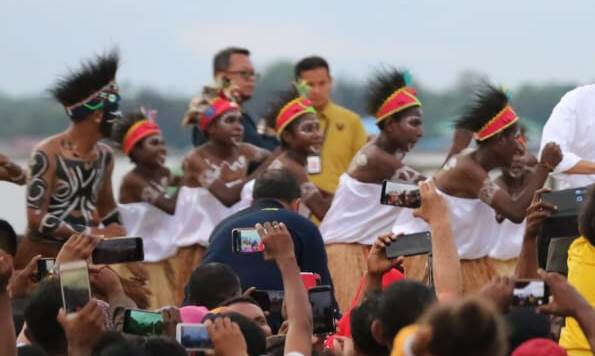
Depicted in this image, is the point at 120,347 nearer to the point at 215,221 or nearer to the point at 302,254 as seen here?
the point at 302,254

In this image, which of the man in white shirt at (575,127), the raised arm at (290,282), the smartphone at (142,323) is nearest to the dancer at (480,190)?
the man in white shirt at (575,127)

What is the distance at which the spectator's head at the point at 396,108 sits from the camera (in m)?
11.7

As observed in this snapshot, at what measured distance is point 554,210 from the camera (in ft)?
25.6

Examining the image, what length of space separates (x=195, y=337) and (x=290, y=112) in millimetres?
6609

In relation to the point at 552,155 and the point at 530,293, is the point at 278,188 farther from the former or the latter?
the point at 530,293

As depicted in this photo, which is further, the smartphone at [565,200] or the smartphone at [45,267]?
the smartphone at [565,200]

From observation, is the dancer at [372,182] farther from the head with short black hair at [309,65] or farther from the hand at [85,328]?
the hand at [85,328]

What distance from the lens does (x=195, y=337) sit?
595 centimetres

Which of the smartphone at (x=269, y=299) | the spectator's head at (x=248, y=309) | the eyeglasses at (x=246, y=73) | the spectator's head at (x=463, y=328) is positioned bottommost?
the smartphone at (x=269, y=299)

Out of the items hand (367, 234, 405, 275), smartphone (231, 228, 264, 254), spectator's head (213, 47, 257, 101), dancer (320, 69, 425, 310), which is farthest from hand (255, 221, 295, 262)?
spectator's head (213, 47, 257, 101)

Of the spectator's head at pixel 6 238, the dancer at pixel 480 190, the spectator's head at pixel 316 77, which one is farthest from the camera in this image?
the spectator's head at pixel 316 77

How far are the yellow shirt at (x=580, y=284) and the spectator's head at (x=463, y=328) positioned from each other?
2.10 meters

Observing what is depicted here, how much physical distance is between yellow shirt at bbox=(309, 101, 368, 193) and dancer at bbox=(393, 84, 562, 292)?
1.76 meters

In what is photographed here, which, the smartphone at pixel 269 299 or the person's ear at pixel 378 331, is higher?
the person's ear at pixel 378 331
